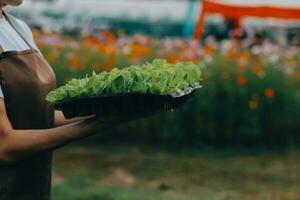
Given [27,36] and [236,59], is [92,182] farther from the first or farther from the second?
[27,36]

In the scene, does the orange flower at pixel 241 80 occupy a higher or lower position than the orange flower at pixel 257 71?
lower

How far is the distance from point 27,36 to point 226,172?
4.64m

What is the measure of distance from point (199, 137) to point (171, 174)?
4.41 feet

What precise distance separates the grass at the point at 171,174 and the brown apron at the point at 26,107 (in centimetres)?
317

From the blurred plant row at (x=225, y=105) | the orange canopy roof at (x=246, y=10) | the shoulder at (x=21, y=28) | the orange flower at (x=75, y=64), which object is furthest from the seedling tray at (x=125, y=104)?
the orange canopy roof at (x=246, y=10)

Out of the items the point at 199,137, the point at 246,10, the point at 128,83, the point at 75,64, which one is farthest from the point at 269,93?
the point at 128,83

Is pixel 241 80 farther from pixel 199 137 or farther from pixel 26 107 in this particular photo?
pixel 26 107

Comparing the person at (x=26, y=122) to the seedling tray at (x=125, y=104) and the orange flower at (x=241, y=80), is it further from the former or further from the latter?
the orange flower at (x=241, y=80)

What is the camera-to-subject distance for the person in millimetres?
2072

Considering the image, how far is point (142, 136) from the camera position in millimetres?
7953

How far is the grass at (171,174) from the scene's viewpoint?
5.87 meters

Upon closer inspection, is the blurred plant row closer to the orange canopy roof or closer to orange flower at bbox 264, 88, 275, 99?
orange flower at bbox 264, 88, 275, 99

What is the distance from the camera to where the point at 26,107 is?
7.25 feet

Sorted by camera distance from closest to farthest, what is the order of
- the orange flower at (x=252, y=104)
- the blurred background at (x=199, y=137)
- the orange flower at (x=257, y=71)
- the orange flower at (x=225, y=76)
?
the blurred background at (x=199, y=137) < the orange flower at (x=252, y=104) < the orange flower at (x=225, y=76) < the orange flower at (x=257, y=71)
